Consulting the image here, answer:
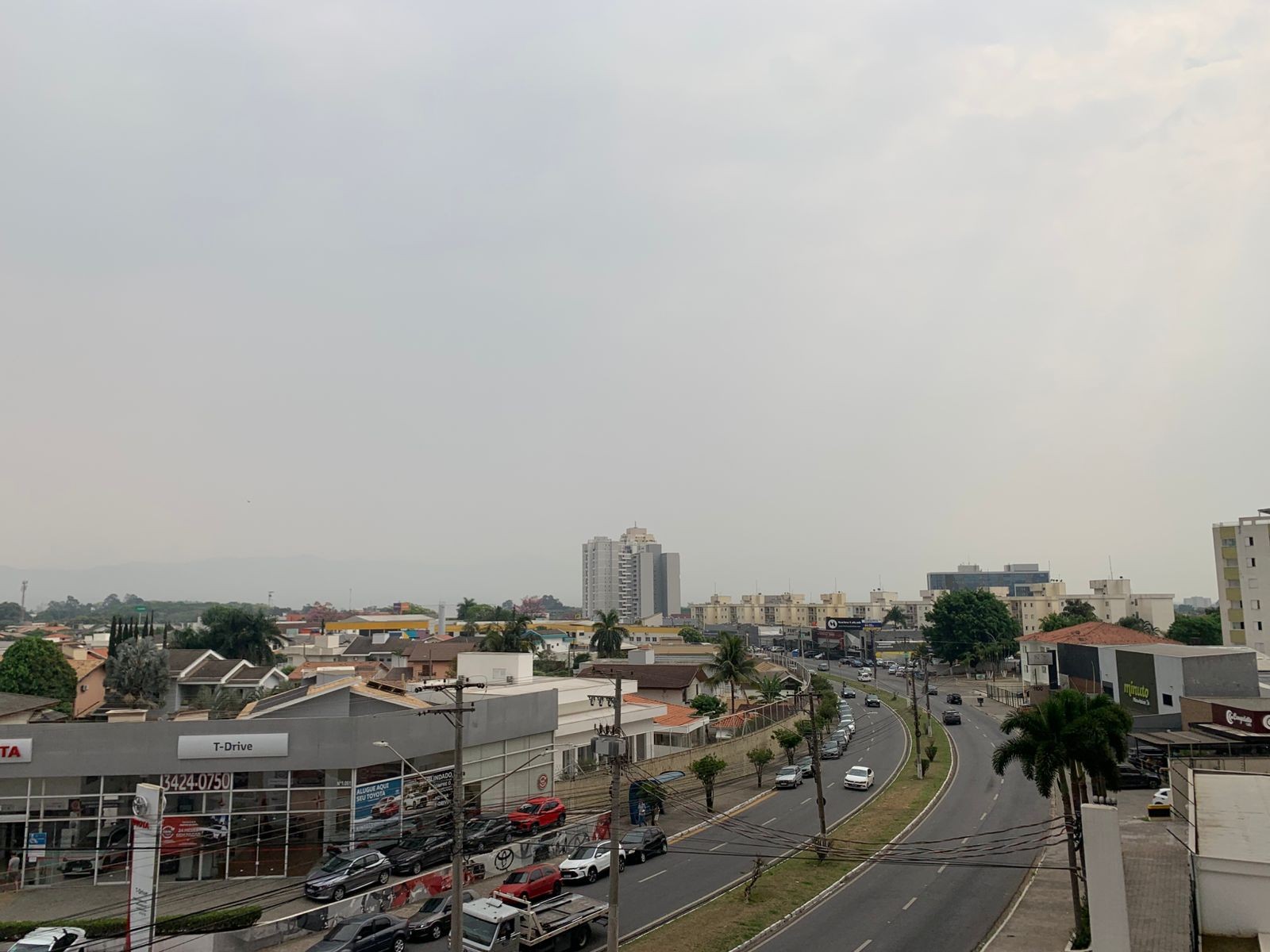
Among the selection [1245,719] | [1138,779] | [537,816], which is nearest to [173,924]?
[537,816]

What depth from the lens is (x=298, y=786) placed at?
37.3 m

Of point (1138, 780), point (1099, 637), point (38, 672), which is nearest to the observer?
point (1138, 780)

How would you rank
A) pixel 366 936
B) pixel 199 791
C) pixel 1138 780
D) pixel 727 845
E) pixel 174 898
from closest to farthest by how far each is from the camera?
1. pixel 366 936
2. pixel 174 898
3. pixel 199 791
4. pixel 727 845
5. pixel 1138 780

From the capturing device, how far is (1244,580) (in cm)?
10338

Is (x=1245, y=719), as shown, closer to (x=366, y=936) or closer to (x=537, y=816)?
(x=537, y=816)

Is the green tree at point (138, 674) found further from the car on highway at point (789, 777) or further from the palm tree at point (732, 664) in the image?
the car on highway at point (789, 777)

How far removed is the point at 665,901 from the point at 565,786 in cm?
1849

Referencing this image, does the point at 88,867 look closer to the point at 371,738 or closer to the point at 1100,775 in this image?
the point at 371,738

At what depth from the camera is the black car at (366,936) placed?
2628cm

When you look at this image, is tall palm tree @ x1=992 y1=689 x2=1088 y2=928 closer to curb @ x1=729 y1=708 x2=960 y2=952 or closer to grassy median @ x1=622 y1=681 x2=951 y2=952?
curb @ x1=729 y1=708 x2=960 y2=952

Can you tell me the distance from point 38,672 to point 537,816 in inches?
2793

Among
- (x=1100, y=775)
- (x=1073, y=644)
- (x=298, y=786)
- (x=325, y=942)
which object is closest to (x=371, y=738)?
(x=298, y=786)

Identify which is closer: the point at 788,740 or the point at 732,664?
the point at 788,740

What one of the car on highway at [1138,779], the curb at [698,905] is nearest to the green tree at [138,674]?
the curb at [698,905]
